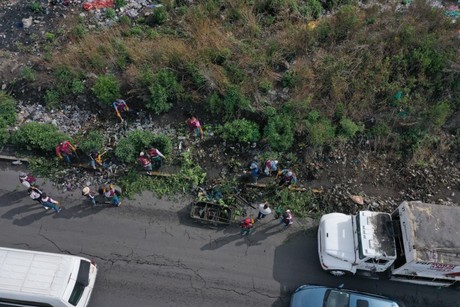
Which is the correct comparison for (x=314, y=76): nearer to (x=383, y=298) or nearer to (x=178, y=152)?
(x=178, y=152)

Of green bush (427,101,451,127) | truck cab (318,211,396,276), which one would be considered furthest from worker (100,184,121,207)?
green bush (427,101,451,127)

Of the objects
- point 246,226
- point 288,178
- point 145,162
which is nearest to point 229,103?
point 288,178

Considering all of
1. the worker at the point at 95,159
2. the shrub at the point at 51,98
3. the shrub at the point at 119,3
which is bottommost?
the worker at the point at 95,159

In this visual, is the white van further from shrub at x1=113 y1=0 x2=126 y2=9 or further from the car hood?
shrub at x1=113 y1=0 x2=126 y2=9

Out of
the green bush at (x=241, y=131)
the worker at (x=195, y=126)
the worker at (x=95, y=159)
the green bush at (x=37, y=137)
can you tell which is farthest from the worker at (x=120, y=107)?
the green bush at (x=241, y=131)

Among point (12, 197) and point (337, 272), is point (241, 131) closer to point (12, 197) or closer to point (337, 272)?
point (337, 272)

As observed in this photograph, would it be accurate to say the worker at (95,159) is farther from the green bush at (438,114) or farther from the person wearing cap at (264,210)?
the green bush at (438,114)
